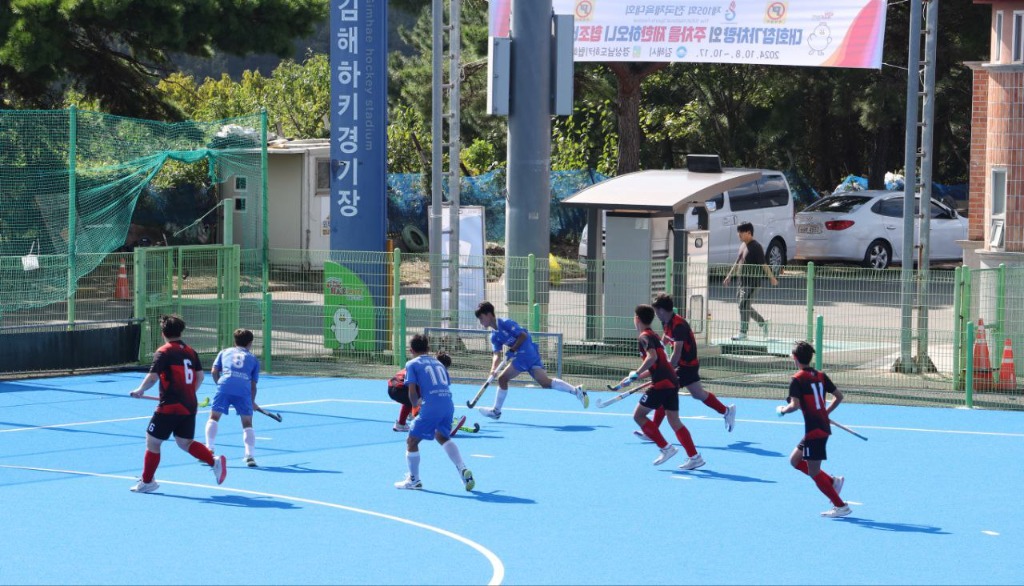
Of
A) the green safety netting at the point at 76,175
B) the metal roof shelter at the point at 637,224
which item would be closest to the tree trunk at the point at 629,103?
the metal roof shelter at the point at 637,224

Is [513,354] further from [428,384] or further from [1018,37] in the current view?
[1018,37]

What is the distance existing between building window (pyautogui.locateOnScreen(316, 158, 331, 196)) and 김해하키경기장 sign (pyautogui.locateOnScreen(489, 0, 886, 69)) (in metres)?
8.08

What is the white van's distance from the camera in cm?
2980

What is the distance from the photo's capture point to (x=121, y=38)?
29.5 m

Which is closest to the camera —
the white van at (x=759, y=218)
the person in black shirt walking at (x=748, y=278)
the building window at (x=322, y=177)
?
the person in black shirt walking at (x=748, y=278)

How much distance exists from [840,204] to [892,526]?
21.1 metres

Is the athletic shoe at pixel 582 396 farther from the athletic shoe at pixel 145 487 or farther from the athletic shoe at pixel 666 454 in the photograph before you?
the athletic shoe at pixel 145 487

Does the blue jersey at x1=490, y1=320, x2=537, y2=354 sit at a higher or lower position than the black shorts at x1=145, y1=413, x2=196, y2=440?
higher

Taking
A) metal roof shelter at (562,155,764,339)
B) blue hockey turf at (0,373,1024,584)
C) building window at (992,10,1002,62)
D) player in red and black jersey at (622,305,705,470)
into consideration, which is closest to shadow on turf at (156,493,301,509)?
blue hockey turf at (0,373,1024,584)

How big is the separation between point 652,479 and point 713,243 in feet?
55.2

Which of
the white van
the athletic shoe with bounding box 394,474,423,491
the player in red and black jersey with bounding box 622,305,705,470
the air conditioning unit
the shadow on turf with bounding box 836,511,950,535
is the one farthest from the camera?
the white van

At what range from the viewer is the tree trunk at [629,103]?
32.5 meters

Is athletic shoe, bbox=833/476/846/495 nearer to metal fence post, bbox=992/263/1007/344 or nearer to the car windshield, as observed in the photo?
metal fence post, bbox=992/263/1007/344

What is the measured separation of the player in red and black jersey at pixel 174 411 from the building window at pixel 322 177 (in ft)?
64.8
